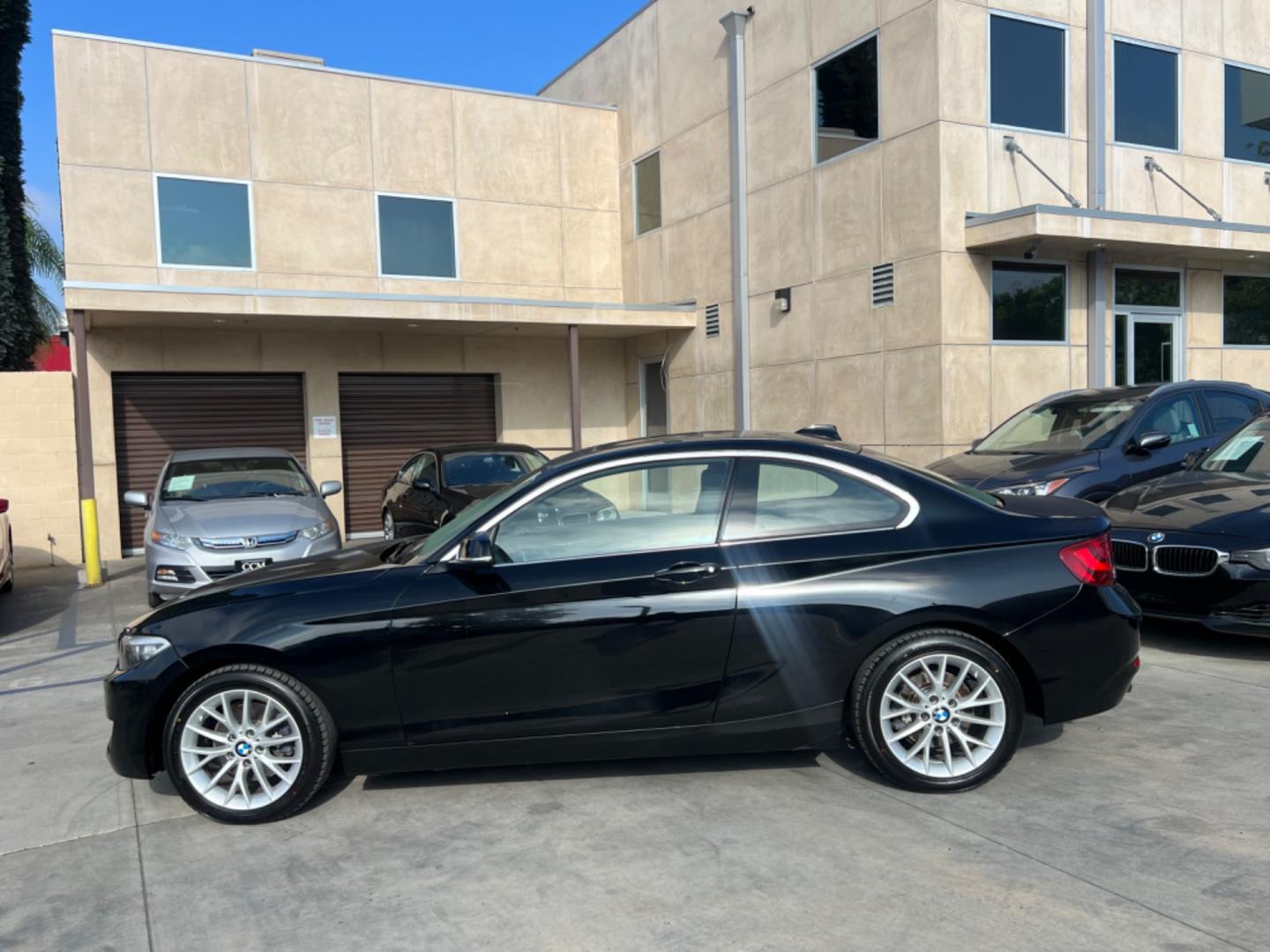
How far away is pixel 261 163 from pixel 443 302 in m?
4.09

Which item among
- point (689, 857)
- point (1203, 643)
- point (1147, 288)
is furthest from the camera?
point (1147, 288)

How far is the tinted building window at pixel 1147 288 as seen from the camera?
504 inches

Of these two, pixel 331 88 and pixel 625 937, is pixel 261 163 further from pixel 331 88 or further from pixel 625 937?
pixel 625 937

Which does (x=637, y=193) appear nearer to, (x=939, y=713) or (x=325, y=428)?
(x=325, y=428)

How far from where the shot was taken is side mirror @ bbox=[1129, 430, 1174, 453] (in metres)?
7.86

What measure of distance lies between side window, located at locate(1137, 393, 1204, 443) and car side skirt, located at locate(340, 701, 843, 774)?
5865 mm

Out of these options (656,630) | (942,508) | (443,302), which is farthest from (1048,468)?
(443,302)

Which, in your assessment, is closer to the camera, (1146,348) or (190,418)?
(1146,348)

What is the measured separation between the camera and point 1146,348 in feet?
43.4

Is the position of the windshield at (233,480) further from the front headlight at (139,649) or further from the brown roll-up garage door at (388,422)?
the front headlight at (139,649)

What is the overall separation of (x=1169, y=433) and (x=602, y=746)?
22.3 ft

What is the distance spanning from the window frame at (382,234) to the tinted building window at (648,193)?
3220mm

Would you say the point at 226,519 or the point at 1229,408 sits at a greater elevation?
the point at 1229,408

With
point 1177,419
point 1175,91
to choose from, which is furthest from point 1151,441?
point 1175,91
